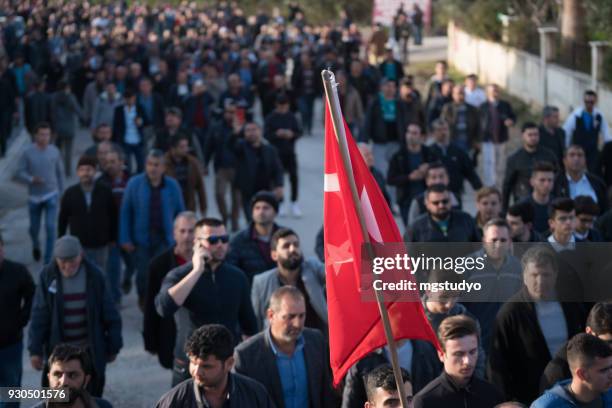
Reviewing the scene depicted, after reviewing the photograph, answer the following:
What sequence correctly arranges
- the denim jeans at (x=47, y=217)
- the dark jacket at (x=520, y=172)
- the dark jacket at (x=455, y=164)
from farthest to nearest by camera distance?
1. the denim jeans at (x=47, y=217)
2. the dark jacket at (x=455, y=164)
3. the dark jacket at (x=520, y=172)

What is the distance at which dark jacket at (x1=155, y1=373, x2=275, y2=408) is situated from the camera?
20.9 feet

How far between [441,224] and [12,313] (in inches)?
134

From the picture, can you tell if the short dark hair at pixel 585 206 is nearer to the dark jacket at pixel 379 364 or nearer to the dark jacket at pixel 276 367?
the dark jacket at pixel 379 364

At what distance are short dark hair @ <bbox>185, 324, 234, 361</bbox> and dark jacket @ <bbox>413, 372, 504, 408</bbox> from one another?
3.26ft

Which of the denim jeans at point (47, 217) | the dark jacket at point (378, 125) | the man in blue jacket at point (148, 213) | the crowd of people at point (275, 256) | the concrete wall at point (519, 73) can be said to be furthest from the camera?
the concrete wall at point (519, 73)

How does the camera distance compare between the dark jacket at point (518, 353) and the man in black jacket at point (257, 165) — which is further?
the man in black jacket at point (257, 165)

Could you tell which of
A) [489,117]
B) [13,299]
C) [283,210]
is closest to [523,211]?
[13,299]

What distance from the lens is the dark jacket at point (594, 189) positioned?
39.1 ft

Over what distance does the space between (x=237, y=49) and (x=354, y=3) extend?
69.1ft

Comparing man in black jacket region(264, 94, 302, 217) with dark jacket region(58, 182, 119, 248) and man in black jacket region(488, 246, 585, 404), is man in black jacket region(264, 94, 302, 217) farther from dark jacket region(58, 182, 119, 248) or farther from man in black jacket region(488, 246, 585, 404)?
man in black jacket region(488, 246, 585, 404)

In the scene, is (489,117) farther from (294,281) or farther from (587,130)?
(294,281)

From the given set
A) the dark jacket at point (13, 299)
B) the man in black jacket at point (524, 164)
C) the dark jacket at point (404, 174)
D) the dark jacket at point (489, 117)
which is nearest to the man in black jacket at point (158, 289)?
the dark jacket at point (13, 299)

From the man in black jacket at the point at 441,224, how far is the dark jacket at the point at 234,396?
389cm

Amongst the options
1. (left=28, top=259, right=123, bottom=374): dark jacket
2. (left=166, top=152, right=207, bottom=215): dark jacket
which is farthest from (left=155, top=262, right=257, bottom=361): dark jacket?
(left=166, top=152, right=207, bottom=215): dark jacket
